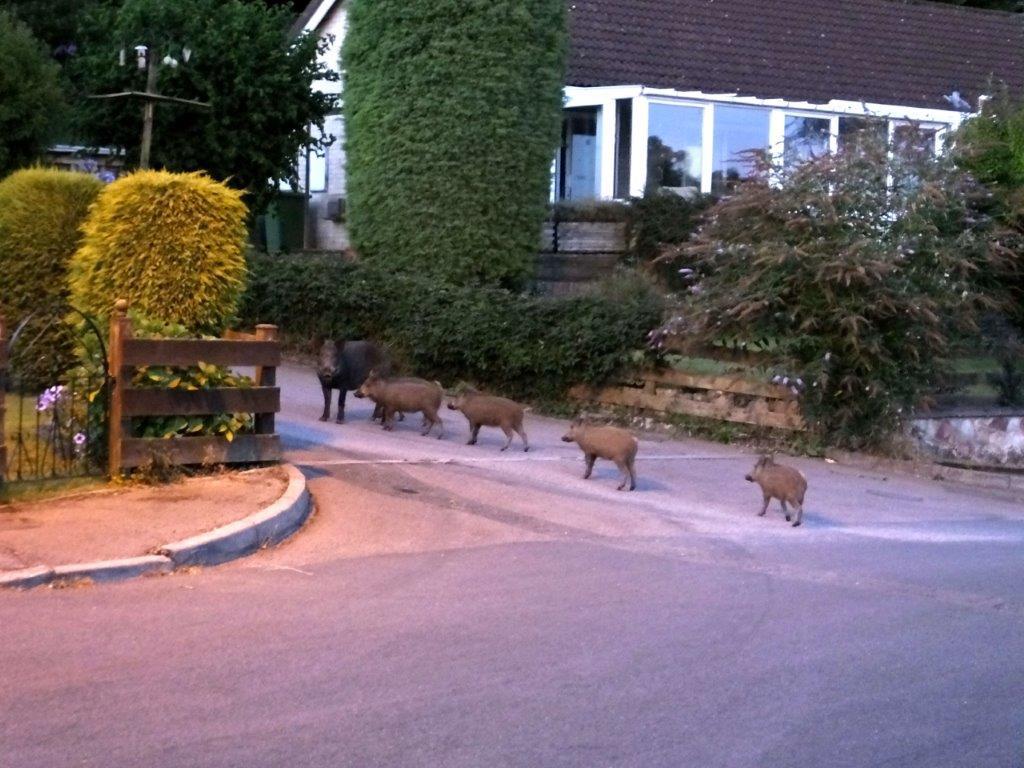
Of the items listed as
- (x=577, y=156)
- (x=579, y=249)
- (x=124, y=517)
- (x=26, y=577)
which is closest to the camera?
(x=26, y=577)

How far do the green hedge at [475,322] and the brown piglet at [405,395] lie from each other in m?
2.63

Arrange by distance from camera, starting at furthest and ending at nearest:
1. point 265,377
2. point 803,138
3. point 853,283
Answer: point 803,138
point 853,283
point 265,377

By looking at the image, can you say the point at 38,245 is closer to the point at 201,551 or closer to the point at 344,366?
the point at 344,366

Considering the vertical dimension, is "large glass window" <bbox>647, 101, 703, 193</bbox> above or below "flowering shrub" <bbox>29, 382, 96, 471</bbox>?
above

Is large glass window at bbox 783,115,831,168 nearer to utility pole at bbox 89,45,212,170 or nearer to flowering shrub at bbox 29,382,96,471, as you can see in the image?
flowering shrub at bbox 29,382,96,471

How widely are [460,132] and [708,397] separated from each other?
6.64 meters

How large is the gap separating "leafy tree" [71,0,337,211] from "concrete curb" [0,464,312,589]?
640 inches

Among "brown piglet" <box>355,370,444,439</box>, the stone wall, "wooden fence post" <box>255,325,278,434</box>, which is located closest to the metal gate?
"wooden fence post" <box>255,325,278,434</box>

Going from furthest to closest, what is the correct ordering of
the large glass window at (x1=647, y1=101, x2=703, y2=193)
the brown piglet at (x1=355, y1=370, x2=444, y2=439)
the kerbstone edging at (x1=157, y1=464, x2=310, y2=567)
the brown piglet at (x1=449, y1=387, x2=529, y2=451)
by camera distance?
the large glass window at (x1=647, y1=101, x2=703, y2=193)
the brown piglet at (x1=355, y1=370, x2=444, y2=439)
the brown piglet at (x1=449, y1=387, x2=529, y2=451)
the kerbstone edging at (x1=157, y1=464, x2=310, y2=567)

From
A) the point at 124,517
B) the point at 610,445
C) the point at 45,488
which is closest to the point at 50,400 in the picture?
the point at 45,488

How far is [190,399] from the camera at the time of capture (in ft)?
37.3

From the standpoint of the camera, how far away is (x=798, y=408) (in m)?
16.1

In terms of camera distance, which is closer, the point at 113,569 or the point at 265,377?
the point at 113,569

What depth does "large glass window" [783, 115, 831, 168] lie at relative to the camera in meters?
16.9
